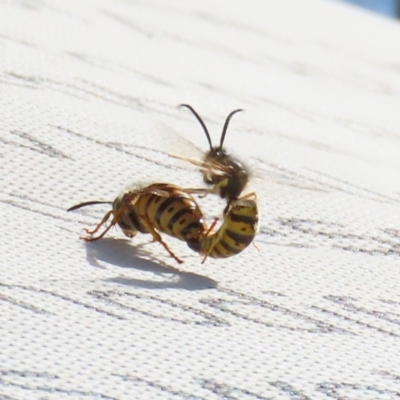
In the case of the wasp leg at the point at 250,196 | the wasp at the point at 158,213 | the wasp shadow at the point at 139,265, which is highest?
the wasp leg at the point at 250,196

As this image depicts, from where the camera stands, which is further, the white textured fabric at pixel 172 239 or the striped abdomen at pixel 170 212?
the striped abdomen at pixel 170 212

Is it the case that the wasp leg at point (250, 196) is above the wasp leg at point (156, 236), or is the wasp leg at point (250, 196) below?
above

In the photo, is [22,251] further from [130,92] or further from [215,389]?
[130,92]

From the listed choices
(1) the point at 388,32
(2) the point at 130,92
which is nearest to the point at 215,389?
(2) the point at 130,92

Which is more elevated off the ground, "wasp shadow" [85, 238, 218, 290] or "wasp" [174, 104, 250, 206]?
"wasp" [174, 104, 250, 206]
